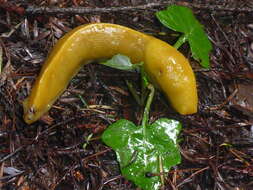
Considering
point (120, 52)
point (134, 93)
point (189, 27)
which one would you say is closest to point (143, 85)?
point (134, 93)

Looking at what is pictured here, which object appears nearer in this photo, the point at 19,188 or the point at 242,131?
the point at 19,188

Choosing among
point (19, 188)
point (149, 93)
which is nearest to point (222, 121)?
point (149, 93)

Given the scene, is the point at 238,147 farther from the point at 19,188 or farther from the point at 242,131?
the point at 19,188

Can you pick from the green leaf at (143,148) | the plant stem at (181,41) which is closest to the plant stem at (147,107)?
the green leaf at (143,148)

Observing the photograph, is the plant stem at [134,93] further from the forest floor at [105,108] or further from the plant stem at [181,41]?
the plant stem at [181,41]

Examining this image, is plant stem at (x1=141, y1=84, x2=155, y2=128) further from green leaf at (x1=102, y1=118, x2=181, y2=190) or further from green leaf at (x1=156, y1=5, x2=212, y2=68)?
green leaf at (x1=156, y1=5, x2=212, y2=68)

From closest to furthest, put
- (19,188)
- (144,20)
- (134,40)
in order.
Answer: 1. (19,188)
2. (134,40)
3. (144,20)
